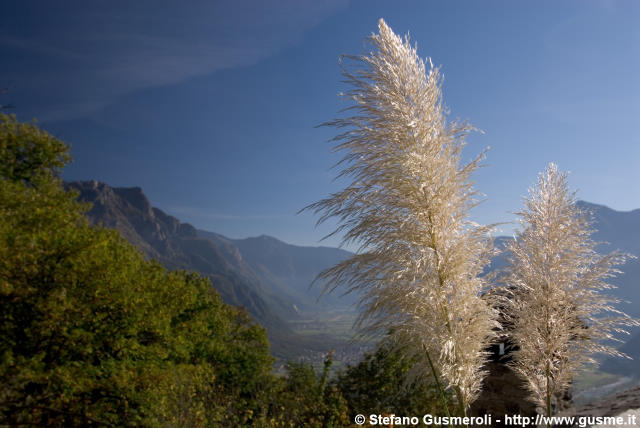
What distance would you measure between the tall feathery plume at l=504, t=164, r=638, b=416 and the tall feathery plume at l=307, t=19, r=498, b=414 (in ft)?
2.65

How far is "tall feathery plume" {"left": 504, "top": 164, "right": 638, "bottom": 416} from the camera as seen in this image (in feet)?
10.3

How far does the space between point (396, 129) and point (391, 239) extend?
0.83 meters

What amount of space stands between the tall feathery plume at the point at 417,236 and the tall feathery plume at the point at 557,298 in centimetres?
81

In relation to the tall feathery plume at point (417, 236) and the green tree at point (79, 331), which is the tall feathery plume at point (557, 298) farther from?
the green tree at point (79, 331)

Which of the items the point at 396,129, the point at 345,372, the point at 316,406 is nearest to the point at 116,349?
the point at 316,406

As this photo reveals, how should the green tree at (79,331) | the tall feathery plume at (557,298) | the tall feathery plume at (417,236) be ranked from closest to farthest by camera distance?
the tall feathery plume at (417,236) < the tall feathery plume at (557,298) < the green tree at (79,331)

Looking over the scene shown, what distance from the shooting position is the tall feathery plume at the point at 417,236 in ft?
8.02

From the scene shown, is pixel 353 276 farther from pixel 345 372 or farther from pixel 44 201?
pixel 44 201

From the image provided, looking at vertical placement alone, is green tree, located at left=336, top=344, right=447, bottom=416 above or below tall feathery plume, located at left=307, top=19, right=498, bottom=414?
below

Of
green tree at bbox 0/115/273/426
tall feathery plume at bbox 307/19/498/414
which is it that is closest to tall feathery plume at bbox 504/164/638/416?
tall feathery plume at bbox 307/19/498/414

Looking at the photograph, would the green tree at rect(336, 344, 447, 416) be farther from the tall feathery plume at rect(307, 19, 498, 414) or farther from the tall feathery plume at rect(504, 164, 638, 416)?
the tall feathery plume at rect(307, 19, 498, 414)

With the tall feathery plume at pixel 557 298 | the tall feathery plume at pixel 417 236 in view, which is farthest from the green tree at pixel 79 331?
the tall feathery plume at pixel 557 298

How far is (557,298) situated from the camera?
313 centimetres

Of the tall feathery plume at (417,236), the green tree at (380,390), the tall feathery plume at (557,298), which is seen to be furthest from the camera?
the green tree at (380,390)
